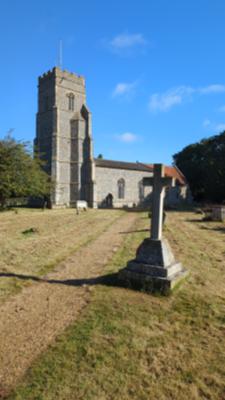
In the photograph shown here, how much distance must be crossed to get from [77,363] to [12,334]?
1.11m

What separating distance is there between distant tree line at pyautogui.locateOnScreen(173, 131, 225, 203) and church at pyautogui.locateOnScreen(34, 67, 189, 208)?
7.05m

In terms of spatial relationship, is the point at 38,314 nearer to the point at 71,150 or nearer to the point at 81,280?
the point at 81,280

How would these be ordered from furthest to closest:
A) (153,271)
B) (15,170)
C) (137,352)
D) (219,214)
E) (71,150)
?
(71,150), (15,170), (219,214), (153,271), (137,352)

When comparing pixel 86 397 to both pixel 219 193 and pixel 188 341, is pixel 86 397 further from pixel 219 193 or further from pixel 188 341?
pixel 219 193

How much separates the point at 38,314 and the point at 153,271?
2.25 m

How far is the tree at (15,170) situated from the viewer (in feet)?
74.3

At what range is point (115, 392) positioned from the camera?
98.6 inches

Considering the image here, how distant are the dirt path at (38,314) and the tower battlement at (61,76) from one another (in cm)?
3943

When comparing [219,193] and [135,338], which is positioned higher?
[219,193]

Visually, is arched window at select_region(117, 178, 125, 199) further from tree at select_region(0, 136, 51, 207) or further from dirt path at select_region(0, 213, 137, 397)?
dirt path at select_region(0, 213, 137, 397)

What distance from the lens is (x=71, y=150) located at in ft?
130

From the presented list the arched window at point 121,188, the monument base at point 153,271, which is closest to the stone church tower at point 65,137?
the arched window at point 121,188

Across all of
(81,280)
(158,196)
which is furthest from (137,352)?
(158,196)

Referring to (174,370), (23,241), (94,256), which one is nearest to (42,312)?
(174,370)
